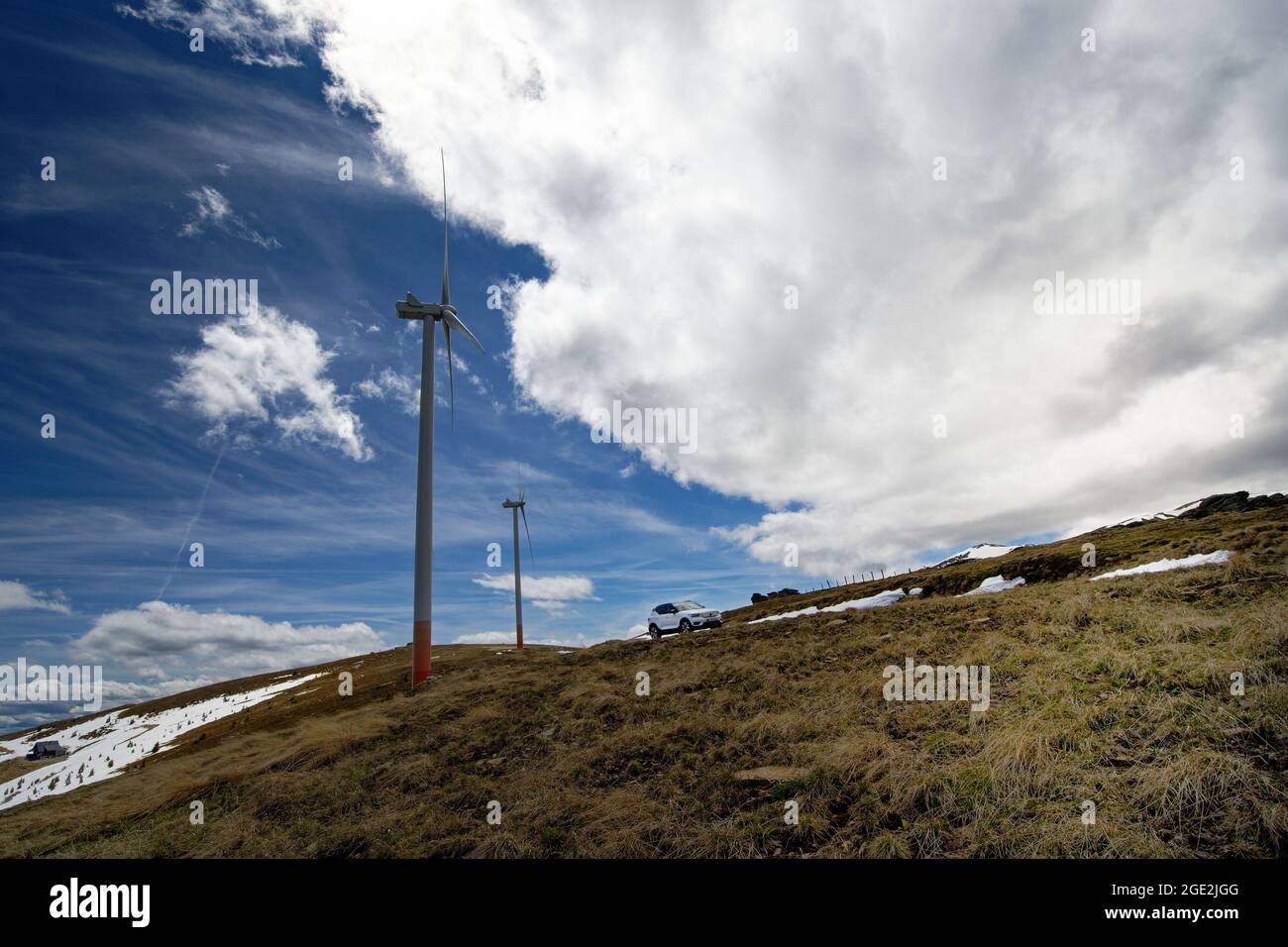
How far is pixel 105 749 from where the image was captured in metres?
42.7

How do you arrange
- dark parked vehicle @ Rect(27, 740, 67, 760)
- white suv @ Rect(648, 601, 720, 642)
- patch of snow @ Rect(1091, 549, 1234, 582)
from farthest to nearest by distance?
dark parked vehicle @ Rect(27, 740, 67, 760) < white suv @ Rect(648, 601, 720, 642) < patch of snow @ Rect(1091, 549, 1234, 582)

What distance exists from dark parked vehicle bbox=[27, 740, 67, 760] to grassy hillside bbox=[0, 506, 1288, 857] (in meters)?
52.8

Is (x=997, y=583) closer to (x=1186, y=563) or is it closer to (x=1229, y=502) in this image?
(x=1186, y=563)

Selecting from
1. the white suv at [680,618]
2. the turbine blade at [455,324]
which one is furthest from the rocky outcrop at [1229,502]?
the turbine blade at [455,324]

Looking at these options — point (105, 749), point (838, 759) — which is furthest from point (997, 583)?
point (105, 749)

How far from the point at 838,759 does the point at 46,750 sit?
264ft

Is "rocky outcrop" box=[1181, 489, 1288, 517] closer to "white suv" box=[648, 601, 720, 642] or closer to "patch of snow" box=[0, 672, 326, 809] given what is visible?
"white suv" box=[648, 601, 720, 642]

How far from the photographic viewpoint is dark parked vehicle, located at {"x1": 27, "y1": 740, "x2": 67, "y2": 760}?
173 feet

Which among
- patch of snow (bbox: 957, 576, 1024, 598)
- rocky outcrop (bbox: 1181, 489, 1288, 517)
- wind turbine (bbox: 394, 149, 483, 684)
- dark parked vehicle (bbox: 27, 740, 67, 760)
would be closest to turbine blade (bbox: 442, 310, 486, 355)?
wind turbine (bbox: 394, 149, 483, 684)

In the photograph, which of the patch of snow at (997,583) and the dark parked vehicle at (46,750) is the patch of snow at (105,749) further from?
the patch of snow at (997,583)

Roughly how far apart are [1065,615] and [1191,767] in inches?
342

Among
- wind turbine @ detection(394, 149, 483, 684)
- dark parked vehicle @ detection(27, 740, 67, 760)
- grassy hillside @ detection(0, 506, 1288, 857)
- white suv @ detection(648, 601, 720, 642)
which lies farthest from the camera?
dark parked vehicle @ detection(27, 740, 67, 760)
